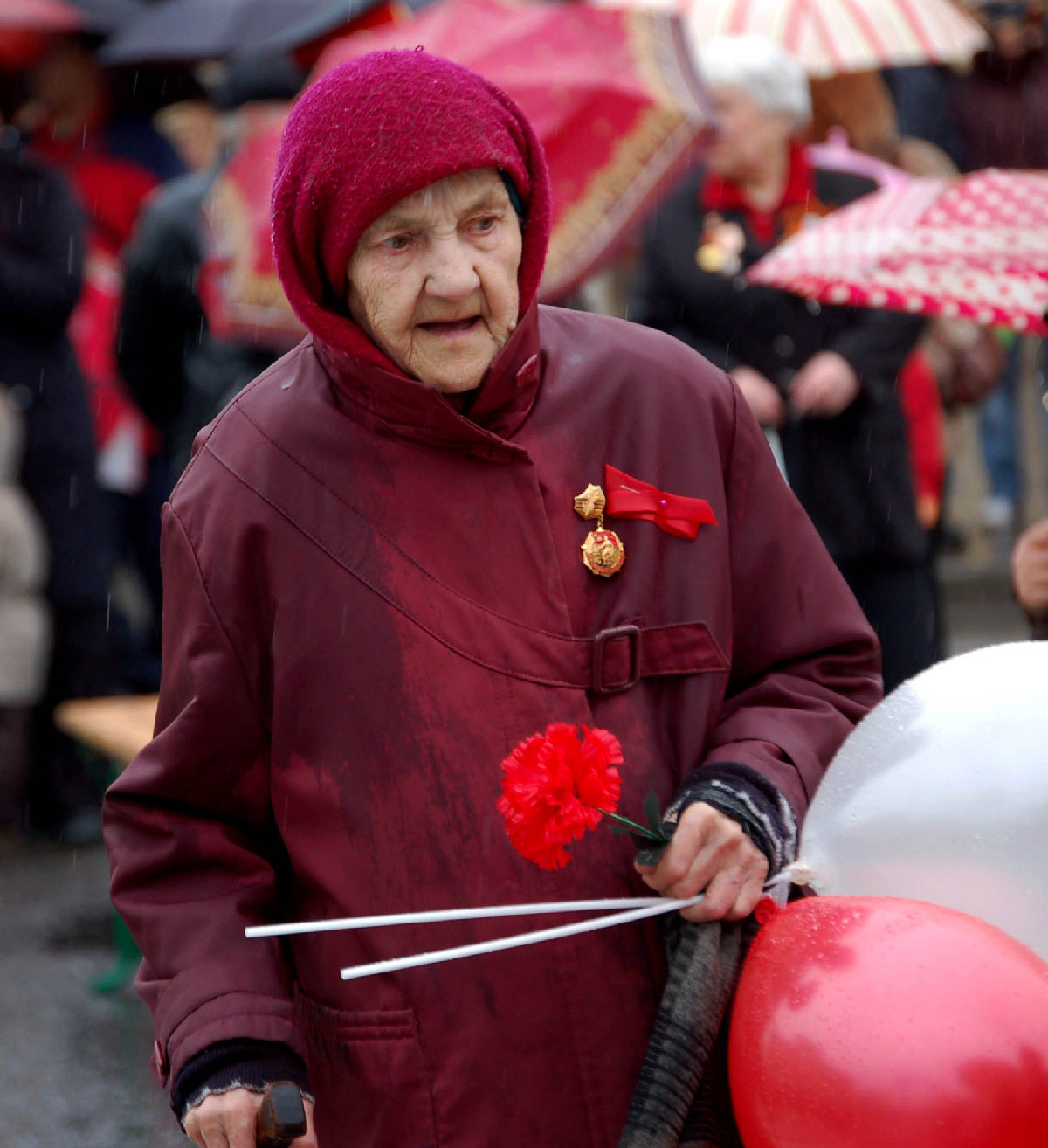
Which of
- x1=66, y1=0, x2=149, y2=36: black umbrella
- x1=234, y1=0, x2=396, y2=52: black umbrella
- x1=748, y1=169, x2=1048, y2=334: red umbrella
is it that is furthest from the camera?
x1=66, y1=0, x2=149, y2=36: black umbrella

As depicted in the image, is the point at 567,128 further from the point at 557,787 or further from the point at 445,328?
the point at 557,787

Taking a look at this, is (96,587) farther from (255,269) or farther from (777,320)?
(777,320)

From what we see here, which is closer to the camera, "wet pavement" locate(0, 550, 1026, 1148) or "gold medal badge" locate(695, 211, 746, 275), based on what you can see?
"wet pavement" locate(0, 550, 1026, 1148)

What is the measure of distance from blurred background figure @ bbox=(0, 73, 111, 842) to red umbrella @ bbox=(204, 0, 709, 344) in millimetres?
903

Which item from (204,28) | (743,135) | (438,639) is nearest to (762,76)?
(743,135)

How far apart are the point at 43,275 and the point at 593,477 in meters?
4.20

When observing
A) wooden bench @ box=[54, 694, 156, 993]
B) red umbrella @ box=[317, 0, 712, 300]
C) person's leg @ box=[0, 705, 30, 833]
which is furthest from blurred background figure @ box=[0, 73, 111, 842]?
red umbrella @ box=[317, 0, 712, 300]

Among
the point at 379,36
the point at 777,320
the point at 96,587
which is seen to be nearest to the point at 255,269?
the point at 379,36

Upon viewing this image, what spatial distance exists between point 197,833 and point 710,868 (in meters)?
0.61

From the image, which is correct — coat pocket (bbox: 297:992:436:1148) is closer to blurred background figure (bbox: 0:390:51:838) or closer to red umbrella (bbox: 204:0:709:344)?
red umbrella (bbox: 204:0:709:344)

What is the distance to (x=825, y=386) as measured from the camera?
195 inches

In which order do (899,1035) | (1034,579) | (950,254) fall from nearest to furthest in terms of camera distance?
(899,1035)
(1034,579)
(950,254)

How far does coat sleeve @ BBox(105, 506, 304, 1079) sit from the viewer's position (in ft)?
6.97

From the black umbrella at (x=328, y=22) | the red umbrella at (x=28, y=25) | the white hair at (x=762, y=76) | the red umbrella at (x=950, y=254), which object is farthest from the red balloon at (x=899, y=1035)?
the red umbrella at (x=28, y=25)
